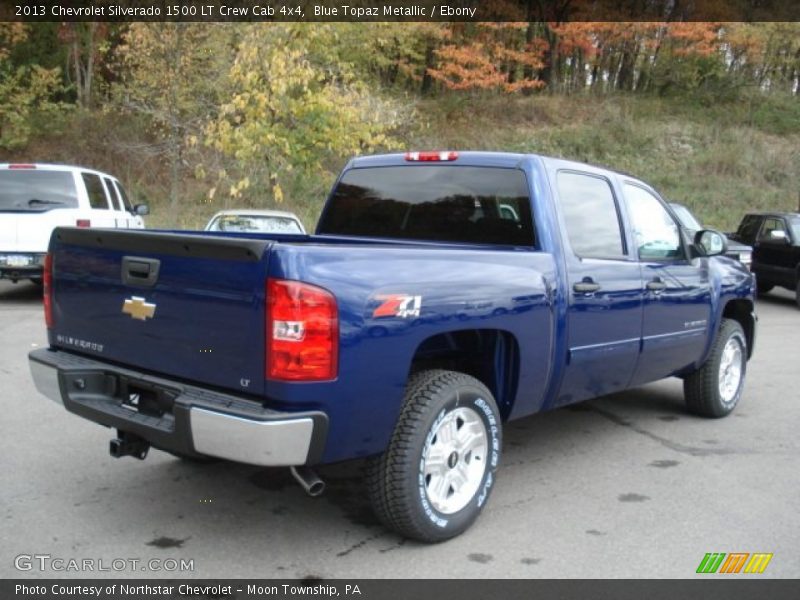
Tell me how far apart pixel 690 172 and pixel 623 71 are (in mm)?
10298

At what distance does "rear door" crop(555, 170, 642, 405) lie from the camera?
4535mm

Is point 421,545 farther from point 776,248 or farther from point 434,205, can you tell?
point 776,248

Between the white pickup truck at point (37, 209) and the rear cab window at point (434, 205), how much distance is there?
6.31 m

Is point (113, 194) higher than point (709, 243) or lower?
lower

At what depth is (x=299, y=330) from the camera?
309 cm

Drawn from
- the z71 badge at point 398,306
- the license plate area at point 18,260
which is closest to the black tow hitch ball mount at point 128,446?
the z71 badge at point 398,306

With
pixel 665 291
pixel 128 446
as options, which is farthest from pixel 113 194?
pixel 665 291

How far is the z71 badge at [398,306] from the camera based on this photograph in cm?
332

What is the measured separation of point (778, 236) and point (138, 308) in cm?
1344

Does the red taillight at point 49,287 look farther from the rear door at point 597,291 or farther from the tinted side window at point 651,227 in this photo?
the tinted side window at point 651,227

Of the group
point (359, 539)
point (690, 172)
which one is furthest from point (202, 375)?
point (690, 172)

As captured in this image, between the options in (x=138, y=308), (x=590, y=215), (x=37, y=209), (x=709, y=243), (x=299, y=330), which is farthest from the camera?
(x=37, y=209)

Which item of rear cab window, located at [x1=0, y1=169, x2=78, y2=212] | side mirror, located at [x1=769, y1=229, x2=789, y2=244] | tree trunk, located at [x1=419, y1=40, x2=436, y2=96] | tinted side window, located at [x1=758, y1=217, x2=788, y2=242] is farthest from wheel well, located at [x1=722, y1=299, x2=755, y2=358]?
tree trunk, located at [x1=419, y1=40, x2=436, y2=96]
